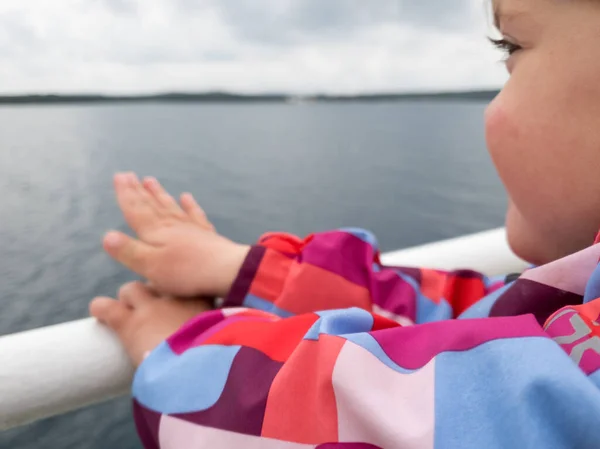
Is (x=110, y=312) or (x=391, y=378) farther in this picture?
(x=110, y=312)

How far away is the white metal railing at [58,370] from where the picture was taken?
15.8 inches

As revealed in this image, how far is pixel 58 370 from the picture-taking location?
413mm

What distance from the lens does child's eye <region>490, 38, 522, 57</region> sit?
1.17 feet

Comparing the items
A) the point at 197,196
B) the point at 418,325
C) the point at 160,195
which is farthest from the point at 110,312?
the point at 197,196

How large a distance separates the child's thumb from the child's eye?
1.22 ft

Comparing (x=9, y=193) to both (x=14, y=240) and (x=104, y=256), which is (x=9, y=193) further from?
(x=104, y=256)

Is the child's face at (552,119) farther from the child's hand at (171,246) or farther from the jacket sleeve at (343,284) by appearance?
the child's hand at (171,246)

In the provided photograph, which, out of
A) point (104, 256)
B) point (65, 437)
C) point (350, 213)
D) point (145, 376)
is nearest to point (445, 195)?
point (350, 213)

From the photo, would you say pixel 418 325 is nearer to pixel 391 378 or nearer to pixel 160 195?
pixel 391 378

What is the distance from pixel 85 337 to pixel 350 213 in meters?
2.97

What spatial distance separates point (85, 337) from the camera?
0.44 metres

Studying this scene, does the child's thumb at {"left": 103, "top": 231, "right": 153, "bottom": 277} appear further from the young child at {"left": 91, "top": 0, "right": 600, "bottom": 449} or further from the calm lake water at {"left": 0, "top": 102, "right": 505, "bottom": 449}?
the calm lake water at {"left": 0, "top": 102, "right": 505, "bottom": 449}

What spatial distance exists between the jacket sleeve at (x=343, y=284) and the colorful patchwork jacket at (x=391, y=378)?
3.3 inches

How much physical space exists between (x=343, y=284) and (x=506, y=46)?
236 millimetres
